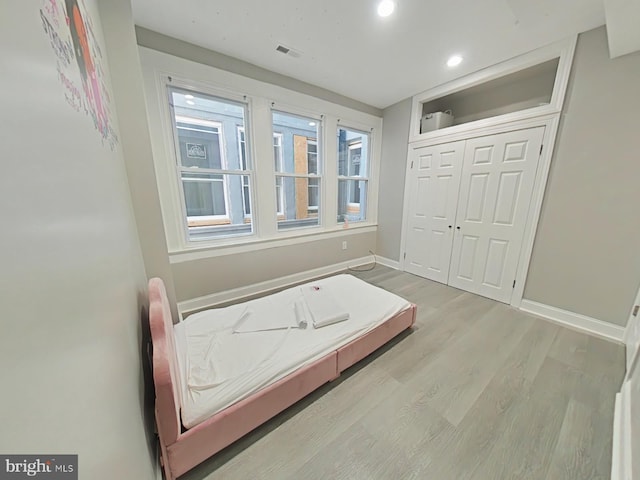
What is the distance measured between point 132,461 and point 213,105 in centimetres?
277

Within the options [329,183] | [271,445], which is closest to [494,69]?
[329,183]

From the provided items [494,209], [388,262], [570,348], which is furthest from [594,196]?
[388,262]

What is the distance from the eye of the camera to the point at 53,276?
0.40 meters

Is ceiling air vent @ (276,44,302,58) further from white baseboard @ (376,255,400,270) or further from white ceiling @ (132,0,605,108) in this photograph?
white baseboard @ (376,255,400,270)

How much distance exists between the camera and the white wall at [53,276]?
30cm

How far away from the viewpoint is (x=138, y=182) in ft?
5.38

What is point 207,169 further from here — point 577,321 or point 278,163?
point 577,321

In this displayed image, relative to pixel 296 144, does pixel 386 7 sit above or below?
above

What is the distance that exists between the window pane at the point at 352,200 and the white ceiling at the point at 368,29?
1553mm

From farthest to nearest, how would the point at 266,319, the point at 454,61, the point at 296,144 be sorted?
the point at 296,144 < the point at 454,61 < the point at 266,319

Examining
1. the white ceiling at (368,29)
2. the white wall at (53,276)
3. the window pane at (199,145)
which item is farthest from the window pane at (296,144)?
the white wall at (53,276)

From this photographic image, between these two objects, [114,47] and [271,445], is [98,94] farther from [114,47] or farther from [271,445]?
[271,445]

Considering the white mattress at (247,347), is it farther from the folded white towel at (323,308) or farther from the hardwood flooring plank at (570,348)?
the hardwood flooring plank at (570,348)

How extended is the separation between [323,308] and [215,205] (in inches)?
67.4
